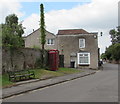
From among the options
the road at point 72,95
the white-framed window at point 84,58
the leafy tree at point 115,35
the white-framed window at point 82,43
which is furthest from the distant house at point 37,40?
the leafy tree at point 115,35

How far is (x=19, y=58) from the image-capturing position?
22562 millimetres

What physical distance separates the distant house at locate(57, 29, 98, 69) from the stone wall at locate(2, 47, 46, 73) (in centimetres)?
1376

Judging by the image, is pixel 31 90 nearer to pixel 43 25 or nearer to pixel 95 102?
pixel 95 102

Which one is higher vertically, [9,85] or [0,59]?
[0,59]

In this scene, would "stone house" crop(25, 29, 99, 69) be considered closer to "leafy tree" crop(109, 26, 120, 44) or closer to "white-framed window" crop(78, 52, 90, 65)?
"white-framed window" crop(78, 52, 90, 65)

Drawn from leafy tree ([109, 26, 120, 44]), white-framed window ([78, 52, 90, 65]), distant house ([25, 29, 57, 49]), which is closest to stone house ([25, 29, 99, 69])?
white-framed window ([78, 52, 90, 65])

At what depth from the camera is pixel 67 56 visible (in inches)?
1629

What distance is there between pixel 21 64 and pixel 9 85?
806 cm

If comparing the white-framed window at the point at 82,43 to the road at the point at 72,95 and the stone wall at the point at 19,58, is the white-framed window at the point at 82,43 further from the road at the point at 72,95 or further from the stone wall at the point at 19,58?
the road at the point at 72,95

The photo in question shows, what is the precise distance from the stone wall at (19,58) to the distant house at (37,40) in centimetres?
1555

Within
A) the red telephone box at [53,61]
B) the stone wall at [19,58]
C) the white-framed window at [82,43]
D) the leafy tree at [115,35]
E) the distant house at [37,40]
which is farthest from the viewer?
the leafy tree at [115,35]

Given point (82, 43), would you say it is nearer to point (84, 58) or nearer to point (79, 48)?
point (79, 48)

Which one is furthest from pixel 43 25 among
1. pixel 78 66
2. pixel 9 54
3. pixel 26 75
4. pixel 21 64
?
pixel 78 66

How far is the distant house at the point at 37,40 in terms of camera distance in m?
43.7
